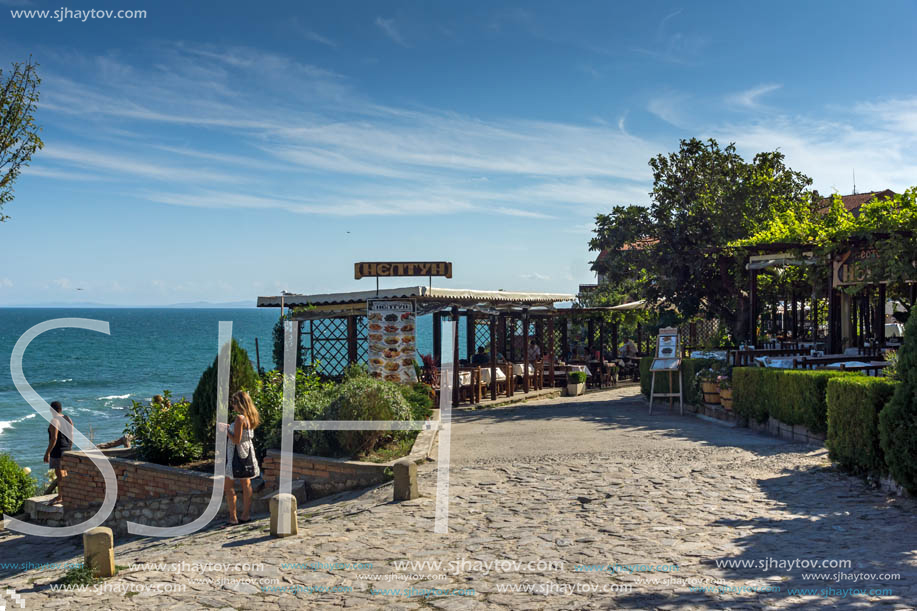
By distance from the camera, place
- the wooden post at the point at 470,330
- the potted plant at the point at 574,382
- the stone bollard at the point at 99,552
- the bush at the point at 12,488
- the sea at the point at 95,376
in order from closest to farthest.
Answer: the stone bollard at the point at 99,552, the bush at the point at 12,488, the wooden post at the point at 470,330, the potted plant at the point at 574,382, the sea at the point at 95,376

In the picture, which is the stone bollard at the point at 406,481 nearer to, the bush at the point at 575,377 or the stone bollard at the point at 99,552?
the stone bollard at the point at 99,552

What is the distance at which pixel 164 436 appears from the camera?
11.1 metres

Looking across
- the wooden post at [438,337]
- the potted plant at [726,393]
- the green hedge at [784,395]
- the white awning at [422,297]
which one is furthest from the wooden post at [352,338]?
the green hedge at [784,395]

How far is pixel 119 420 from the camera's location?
112 feet

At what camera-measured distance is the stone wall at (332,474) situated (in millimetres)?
9328

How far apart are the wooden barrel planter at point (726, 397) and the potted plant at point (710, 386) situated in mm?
411

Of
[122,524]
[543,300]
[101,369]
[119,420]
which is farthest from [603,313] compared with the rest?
[101,369]

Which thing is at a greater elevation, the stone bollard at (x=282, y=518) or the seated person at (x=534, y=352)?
the seated person at (x=534, y=352)

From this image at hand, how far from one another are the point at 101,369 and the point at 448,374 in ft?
179

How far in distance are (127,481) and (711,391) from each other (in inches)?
379

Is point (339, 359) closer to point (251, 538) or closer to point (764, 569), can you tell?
point (251, 538)

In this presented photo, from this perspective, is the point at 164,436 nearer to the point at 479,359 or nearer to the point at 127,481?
the point at 127,481

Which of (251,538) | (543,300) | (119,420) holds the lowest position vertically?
(119,420)

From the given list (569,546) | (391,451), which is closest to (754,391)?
(391,451)
